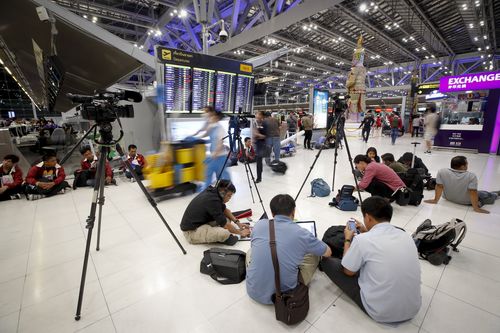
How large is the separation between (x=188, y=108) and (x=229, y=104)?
1.38 meters

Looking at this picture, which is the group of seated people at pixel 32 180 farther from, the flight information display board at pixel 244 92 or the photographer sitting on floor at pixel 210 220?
the flight information display board at pixel 244 92

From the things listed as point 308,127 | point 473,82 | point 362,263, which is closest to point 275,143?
point 308,127

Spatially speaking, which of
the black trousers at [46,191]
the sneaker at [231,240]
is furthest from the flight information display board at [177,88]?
the sneaker at [231,240]

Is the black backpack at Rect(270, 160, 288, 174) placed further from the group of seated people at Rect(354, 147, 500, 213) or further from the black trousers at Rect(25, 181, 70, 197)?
the black trousers at Rect(25, 181, 70, 197)

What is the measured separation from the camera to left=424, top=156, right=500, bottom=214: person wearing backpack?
11.3 feet

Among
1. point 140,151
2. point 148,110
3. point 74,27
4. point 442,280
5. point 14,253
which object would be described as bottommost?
point 14,253

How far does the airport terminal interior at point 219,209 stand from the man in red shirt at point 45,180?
0.03 meters

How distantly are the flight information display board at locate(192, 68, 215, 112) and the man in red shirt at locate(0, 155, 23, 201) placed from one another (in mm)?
3955

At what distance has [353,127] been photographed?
16703mm

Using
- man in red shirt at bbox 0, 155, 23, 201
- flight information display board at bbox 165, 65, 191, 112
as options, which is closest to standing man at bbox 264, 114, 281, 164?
flight information display board at bbox 165, 65, 191, 112

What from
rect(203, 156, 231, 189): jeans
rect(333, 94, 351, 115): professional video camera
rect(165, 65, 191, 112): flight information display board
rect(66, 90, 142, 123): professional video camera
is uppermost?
rect(165, 65, 191, 112): flight information display board

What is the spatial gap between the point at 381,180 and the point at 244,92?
4.81 metres

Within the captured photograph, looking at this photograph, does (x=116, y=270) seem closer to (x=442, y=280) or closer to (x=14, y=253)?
(x=14, y=253)

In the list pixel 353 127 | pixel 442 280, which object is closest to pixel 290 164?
pixel 442 280
